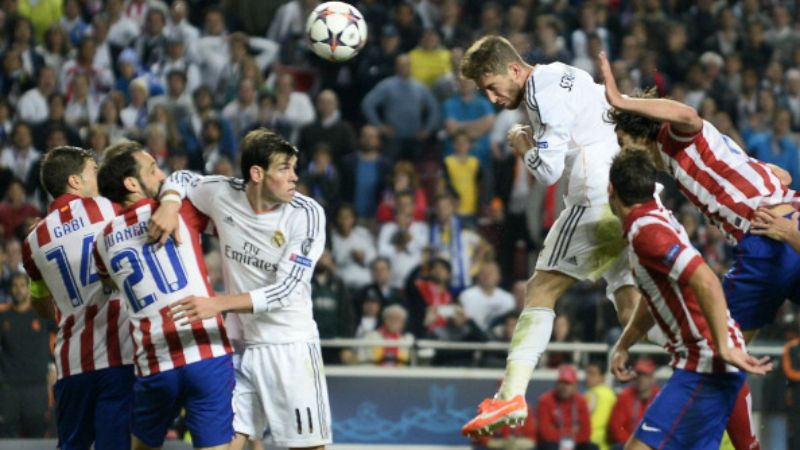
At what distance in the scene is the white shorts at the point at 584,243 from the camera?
7.91 m

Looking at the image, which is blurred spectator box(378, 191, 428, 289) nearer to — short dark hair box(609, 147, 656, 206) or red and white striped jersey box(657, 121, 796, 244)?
red and white striped jersey box(657, 121, 796, 244)

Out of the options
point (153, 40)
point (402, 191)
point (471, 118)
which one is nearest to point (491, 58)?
point (402, 191)

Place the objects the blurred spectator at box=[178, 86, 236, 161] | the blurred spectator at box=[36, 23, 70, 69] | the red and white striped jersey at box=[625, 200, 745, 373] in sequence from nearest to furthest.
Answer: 1. the red and white striped jersey at box=[625, 200, 745, 373]
2. the blurred spectator at box=[178, 86, 236, 161]
3. the blurred spectator at box=[36, 23, 70, 69]

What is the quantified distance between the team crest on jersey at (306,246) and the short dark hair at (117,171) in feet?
3.02

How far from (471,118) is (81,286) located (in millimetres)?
7624

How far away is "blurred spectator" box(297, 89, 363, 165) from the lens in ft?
49.1

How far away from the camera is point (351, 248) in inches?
550

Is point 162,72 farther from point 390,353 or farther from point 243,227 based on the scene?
point 243,227

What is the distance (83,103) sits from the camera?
619 inches

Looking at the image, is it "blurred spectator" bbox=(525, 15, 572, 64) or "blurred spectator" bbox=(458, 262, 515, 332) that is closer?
"blurred spectator" bbox=(458, 262, 515, 332)

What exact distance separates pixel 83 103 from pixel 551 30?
500cm

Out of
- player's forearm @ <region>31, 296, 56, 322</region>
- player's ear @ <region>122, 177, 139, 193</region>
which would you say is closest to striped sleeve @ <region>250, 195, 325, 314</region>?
player's ear @ <region>122, 177, 139, 193</region>

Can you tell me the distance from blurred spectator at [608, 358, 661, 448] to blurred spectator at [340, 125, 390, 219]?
141 inches

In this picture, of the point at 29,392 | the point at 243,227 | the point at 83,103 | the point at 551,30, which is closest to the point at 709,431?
the point at 243,227
